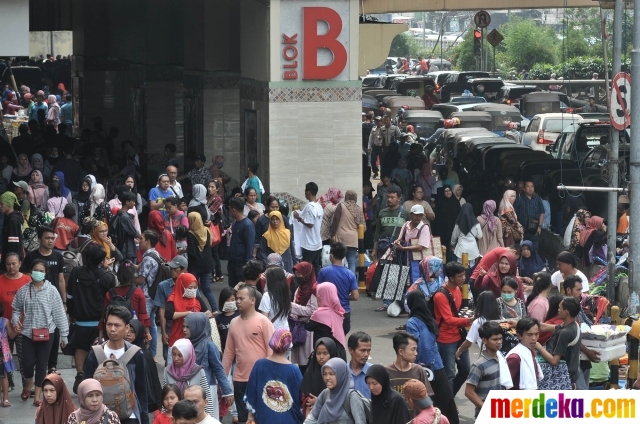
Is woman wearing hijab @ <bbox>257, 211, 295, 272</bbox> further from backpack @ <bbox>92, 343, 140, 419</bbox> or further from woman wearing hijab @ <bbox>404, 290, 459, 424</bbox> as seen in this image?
backpack @ <bbox>92, 343, 140, 419</bbox>

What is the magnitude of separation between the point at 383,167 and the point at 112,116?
578 cm

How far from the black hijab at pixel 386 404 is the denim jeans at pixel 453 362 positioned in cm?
323

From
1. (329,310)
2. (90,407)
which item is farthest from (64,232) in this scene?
(90,407)

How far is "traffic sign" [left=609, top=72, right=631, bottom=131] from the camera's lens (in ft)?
53.7

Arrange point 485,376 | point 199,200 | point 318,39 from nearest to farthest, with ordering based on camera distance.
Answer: point 485,376 < point 199,200 < point 318,39

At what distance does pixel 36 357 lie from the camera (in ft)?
42.1

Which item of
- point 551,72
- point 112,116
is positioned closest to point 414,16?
point 551,72

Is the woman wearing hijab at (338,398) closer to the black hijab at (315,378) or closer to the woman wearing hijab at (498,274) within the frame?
the black hijab at (315,378)

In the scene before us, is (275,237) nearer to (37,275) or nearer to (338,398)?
(37,275)

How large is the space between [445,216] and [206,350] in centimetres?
966

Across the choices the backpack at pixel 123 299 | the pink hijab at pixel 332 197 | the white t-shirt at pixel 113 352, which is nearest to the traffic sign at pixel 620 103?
the pink hijab at pixel 332 197

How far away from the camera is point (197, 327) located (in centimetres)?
1085

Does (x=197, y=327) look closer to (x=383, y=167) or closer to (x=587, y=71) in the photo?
(x=383, y=167)

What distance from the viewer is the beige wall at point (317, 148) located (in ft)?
67.3
